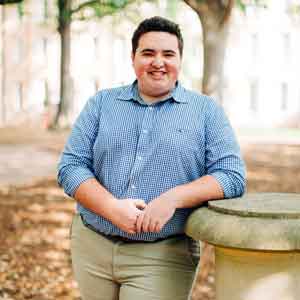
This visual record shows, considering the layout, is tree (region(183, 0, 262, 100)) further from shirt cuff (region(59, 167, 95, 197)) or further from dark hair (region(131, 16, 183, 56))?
shirt cuff (region(59, 167, 95, 197))

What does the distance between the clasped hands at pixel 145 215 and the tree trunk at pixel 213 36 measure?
9.99 meters

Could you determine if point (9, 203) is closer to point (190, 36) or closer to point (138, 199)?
point (138, 199)

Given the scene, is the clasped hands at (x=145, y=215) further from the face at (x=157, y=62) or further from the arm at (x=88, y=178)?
the face at (x=157, y=62)

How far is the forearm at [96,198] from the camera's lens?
2844mm

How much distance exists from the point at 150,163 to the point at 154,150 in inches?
2.1

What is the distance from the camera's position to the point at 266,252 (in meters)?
2.72

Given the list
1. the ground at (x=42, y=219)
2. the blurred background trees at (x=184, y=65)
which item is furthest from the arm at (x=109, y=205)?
the blurred background trees at (x=184, y=65)

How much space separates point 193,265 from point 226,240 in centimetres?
45

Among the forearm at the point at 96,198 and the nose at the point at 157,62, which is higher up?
the nose at the point at 157,62

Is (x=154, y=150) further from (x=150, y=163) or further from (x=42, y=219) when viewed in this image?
(x=42, y=219)

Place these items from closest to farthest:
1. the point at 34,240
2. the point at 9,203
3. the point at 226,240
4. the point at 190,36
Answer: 1. the point at 226,240
2. the point at 34,240
3. the point at 9,203
4. the point at 190,36

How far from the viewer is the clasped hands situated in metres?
2.80

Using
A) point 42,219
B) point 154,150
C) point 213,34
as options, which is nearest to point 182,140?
point 154,150

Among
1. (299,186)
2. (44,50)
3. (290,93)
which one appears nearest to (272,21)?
(290,93)
